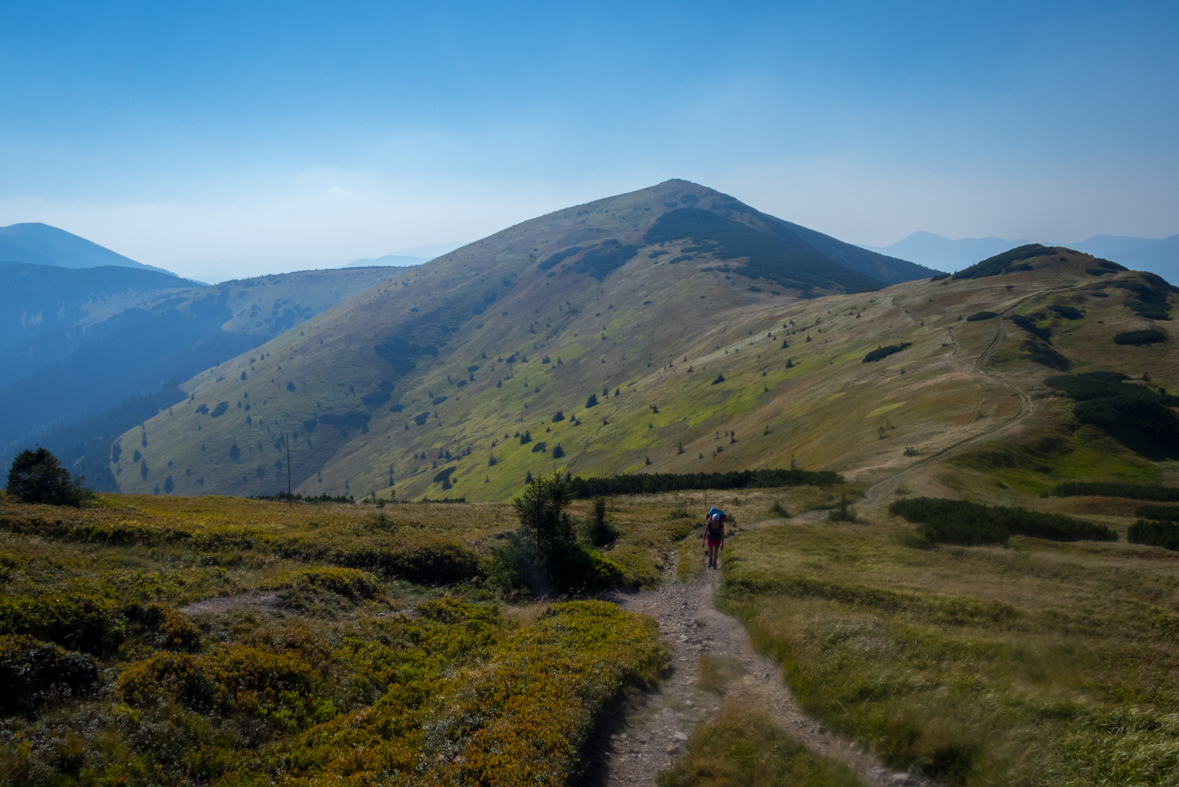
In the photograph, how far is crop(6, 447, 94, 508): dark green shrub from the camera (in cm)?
2559

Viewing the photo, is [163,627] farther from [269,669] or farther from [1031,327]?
[1031,327]

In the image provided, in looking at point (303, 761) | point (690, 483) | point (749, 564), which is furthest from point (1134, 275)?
point (303, 761)

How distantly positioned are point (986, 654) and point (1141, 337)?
270ft

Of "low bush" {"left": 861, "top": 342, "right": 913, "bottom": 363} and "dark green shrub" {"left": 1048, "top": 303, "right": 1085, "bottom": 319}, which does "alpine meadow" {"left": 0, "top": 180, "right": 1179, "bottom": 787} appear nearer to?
"low bush" {"left": 861, "top": 342, "right": 913, "bottom": 363}

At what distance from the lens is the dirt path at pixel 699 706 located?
34.0 feet

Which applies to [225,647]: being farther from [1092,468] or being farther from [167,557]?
[1092,468]

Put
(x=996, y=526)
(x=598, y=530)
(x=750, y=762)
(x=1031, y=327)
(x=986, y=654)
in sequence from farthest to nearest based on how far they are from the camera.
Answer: (x=1031, y=327)
(x=598, y=530)
(x=996, y=526)
(x=986, y=654)
(x=750, y=762)

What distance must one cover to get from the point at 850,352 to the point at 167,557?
104 meters

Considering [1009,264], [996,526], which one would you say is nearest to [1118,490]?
[996,526]

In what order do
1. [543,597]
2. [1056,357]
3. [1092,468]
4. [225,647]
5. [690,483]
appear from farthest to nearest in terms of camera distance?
[1056,357], [690,483], [1092,468], [543,597], [225,647]

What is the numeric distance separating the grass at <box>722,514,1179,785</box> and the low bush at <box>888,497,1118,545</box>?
2857 millimetres

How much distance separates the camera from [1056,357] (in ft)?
220

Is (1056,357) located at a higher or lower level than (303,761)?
higher

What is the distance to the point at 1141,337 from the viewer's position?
68.0 meters
